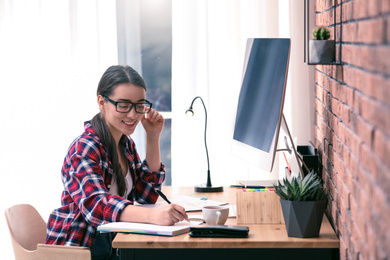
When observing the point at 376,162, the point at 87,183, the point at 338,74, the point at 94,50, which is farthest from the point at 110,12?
the point at 376,162

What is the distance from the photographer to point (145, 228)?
167cm

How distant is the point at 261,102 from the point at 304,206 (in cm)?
45

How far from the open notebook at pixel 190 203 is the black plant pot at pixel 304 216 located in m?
0.55

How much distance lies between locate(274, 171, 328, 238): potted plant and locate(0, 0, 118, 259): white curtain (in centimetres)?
216

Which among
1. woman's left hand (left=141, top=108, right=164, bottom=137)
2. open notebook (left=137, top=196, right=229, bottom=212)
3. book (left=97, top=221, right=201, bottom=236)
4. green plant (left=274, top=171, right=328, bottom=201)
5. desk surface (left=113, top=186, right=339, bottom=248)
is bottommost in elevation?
open notebook (left=137, top=196, right=229, bottom=212)

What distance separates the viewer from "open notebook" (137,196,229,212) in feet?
6.87

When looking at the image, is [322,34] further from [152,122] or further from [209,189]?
[209,189]

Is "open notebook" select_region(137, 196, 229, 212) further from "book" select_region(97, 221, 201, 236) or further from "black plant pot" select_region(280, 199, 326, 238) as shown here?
"black plant pot" select_region(280, 199, 326, 238)

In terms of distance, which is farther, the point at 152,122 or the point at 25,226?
the point at 152,122

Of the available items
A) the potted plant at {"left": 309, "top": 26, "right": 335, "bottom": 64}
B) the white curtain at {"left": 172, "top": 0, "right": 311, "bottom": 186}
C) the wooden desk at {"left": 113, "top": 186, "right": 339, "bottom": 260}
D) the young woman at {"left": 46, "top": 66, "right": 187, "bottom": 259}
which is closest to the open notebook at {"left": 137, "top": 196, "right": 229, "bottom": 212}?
the young woman at {"left": 46, "top": 66, "right": 187, "bottom": 259}

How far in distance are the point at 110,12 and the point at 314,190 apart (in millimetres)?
2289

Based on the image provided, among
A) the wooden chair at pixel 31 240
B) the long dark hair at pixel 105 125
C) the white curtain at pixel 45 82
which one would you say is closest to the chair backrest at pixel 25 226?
the wooden chair at pixel 31 240

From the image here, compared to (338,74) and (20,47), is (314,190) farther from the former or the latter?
(20,47)

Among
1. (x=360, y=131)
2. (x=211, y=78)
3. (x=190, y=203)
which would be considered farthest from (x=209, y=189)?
(x=360, y=131)
